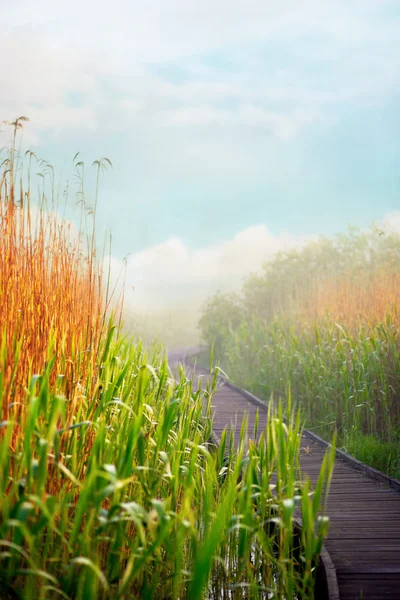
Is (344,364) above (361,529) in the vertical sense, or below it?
above

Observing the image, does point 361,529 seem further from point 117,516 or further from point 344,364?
point 344,364

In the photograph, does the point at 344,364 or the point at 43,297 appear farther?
the point at 344,364

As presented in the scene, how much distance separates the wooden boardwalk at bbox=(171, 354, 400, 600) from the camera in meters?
2.69

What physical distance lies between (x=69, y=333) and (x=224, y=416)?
159 inches

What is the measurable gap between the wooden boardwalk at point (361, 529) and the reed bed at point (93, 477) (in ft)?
0.64

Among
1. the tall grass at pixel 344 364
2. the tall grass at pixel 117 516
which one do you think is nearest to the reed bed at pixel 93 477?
the tall grass at pixel 117 516

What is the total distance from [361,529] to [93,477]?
184 cm

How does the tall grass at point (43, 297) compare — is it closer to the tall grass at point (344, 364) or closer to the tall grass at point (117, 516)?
the tall grass at point (117, 516)

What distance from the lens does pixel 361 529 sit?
329cm

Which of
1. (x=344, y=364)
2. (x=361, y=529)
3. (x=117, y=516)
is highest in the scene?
(x=344, y=364)

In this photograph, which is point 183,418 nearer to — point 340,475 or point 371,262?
point 340,475

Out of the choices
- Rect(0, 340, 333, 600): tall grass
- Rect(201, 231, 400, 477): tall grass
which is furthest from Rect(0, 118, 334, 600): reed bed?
Rect(201, 231, 400, 477): tall grass

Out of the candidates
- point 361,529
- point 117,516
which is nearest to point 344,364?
point 361,529

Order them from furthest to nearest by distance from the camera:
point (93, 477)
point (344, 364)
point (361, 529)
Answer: point (344, 364)
point (361, 529)
point (93, 477)
